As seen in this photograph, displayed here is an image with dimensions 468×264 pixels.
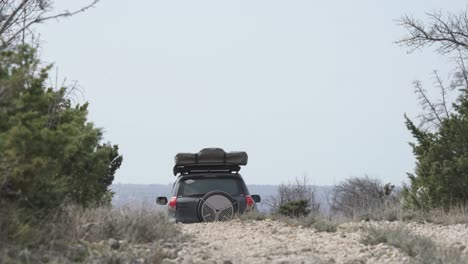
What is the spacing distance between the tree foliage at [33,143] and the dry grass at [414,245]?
396cm

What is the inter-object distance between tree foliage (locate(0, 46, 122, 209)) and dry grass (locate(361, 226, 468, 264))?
3.96 m

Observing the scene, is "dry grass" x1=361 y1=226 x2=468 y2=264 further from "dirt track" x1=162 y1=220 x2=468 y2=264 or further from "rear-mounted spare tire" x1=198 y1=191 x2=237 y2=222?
"rear-mounted spare tire" x1=198 y1=191 x2=237 y2=222

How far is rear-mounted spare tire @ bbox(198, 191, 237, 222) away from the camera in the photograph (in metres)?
12.0

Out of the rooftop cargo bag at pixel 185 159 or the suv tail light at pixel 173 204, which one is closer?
the suv tail light at pixel 173 204

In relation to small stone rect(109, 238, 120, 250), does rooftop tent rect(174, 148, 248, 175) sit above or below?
above

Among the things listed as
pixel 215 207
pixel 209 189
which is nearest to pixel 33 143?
pixel 215 207

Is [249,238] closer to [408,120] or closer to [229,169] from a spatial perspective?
[229,169]

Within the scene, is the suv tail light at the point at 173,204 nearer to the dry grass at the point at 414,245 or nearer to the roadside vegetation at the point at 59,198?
the roadside vegetation at the point at 59,198

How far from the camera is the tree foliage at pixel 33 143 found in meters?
6.67

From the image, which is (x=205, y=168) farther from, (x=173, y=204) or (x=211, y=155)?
(x=173, y=204)

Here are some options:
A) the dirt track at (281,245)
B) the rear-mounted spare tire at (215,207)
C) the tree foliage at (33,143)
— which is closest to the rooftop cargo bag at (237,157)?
the rear-mounted spare tire at (215,207)

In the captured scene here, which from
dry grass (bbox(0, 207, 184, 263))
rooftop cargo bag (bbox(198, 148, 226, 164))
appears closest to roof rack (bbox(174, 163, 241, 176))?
rooftop cargo bag (bbox(198, 148, 226, 164))

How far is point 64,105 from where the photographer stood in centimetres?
1053

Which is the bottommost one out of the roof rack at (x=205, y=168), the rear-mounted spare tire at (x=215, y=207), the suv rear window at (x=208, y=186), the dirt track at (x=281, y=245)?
the dirt track at (x=281, y=245)
